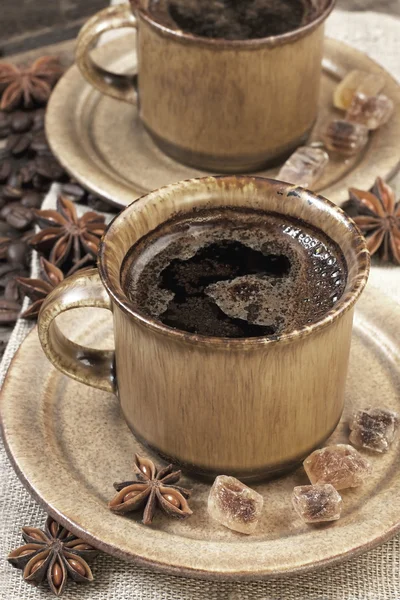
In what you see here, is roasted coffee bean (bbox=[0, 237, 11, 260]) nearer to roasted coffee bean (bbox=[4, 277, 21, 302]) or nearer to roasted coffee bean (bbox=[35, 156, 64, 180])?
roasted coffee bean (bbox=[4, 277, 21, 302])

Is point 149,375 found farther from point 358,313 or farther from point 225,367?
point 358,313

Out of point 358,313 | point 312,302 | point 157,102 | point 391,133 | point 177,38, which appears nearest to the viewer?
point 312,302

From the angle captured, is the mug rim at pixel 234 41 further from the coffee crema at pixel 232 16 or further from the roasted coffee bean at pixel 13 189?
the roasted coffee bean at pixel 13 189

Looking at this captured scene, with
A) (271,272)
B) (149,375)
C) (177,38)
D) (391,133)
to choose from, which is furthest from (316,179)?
(149,375)

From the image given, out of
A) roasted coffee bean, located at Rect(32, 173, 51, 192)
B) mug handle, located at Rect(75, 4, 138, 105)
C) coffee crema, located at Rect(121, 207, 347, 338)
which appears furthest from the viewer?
roasted coffee bean, located at Rect(32, 173, 51, 192)

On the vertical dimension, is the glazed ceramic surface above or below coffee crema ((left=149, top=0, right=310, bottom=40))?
below

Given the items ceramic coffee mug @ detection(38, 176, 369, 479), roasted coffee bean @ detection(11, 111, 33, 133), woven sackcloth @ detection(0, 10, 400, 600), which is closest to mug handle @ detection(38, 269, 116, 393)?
ceramic coffee mug @ detection(38, 176, 369, 479)

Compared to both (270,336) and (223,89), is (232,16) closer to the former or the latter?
(223,89)
